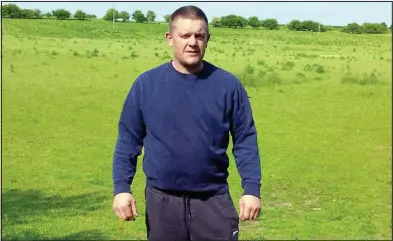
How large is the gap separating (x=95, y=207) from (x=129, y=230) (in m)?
1.33

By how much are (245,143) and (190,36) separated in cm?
59

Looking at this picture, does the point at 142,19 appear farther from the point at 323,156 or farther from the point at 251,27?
the point at 323,156

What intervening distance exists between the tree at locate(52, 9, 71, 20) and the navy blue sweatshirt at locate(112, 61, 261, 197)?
63300mm

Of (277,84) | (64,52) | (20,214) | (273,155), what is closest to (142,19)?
(64,52)

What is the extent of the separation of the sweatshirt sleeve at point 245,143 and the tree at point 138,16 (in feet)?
184

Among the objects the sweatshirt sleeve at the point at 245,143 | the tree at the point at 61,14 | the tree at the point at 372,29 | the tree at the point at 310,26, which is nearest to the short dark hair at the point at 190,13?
the sweatshirt sleeve at the point at 245,143

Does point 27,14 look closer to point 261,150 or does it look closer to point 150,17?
point 150,17

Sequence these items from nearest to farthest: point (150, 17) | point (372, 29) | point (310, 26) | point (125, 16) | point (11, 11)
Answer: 1. point (372, 29)
2. point (11, 11)
3. point (150, 17)
4. point (125, 16)
5. point (310, 26)

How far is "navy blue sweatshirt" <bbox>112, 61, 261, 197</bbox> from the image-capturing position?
2811 mm

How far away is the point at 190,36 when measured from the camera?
286 centimetres

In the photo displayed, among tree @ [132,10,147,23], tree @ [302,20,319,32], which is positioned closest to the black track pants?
tree @ [132,10,147,23]

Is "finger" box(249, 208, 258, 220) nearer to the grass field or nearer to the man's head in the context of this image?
the man's head

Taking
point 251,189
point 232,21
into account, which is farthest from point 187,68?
point 232,21

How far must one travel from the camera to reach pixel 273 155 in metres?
11.5
